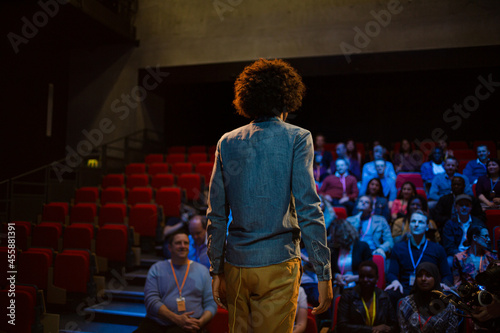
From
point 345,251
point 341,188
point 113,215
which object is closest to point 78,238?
point 113,215

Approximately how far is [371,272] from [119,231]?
8.41 feet

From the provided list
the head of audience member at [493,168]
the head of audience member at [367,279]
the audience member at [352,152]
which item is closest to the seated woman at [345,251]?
the head of audience member at [367,279]

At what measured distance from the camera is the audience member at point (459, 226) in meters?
3.53

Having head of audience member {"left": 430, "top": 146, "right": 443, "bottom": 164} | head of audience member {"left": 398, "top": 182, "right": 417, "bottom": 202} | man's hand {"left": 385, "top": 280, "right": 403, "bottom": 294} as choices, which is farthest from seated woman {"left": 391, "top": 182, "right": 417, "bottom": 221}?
man's hand {"left": 385, "top": 280, "right": 403, "bottom": 294}

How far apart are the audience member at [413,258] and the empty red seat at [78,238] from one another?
294 cm

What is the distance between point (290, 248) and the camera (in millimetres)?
1246

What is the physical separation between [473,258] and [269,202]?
8.38 ft

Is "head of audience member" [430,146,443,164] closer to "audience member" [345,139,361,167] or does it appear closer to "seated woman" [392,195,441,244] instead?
"audience member" [345,139,361,167]

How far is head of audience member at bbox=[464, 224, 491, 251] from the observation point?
122 inches

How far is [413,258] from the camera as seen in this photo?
325cm

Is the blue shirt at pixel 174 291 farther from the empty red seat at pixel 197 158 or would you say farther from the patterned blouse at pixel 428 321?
the empty red seat at pixel 197 158

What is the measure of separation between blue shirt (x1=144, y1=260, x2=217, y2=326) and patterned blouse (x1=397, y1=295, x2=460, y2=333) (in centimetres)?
131

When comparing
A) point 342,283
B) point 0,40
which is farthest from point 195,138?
point 342,283

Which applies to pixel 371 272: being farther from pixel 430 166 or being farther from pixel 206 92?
pixel 206 92
